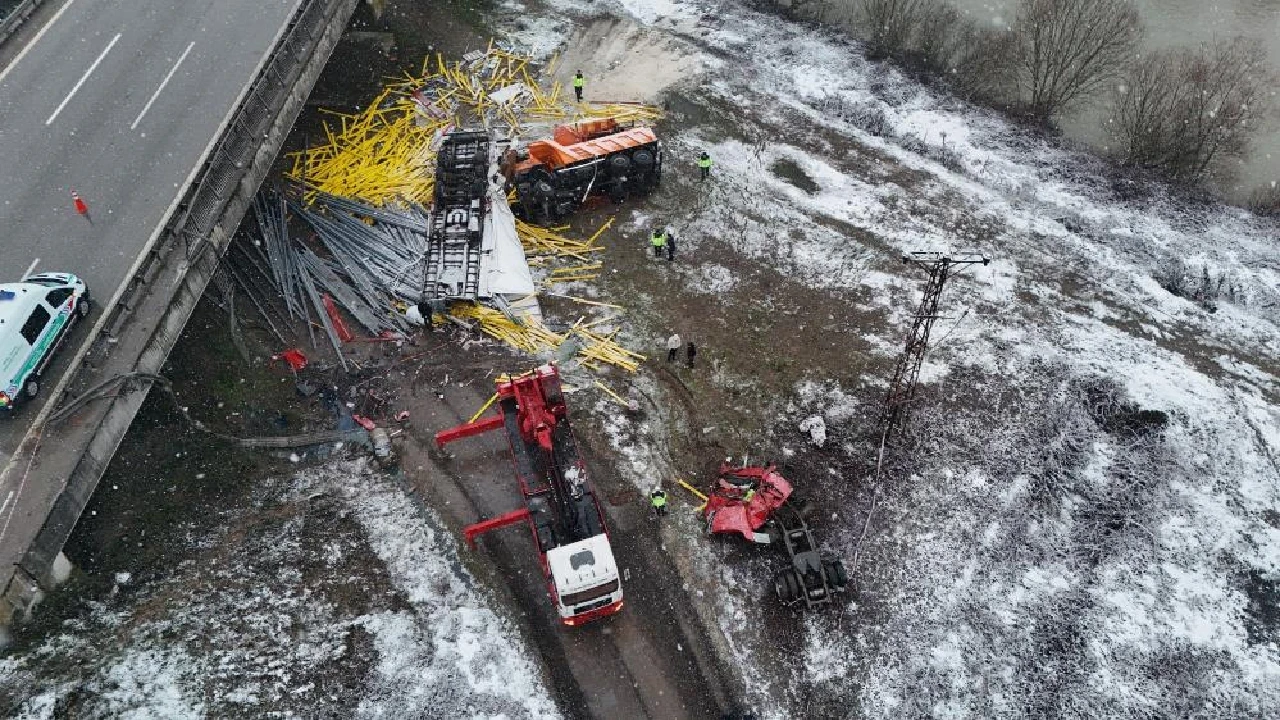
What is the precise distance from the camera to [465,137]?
3094 cm

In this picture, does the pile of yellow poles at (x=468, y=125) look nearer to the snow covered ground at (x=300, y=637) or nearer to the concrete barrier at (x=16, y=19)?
the snow covered ground at (x=300, y=637)

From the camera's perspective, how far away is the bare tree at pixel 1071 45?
117ft

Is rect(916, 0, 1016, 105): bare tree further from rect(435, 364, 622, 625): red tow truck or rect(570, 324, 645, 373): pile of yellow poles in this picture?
rect(435, 364, 622, 625): red tow truck

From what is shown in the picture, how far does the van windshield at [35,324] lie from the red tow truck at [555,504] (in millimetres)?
9431

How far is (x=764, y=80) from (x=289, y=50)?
71.4 ft

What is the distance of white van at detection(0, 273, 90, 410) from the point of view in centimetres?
1784

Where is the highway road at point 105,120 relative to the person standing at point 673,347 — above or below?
above

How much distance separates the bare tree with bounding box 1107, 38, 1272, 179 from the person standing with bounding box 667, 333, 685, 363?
23400mm

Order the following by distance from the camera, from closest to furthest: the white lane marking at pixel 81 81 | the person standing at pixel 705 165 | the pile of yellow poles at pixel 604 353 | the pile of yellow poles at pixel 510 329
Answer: the white lane marking at pixel 81 81 < the pile of yellow poles at pixel 604 353 < the pile of yellow poles at pixel 510 329 < the person standing at pixel 705 165

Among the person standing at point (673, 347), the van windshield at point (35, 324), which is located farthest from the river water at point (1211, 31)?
the van windshield at point (35, 324)

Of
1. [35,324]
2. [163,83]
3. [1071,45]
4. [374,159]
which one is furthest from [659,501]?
[1071,45]

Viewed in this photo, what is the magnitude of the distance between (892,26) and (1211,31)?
50.9 ft

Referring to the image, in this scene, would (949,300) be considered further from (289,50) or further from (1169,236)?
(289,50)

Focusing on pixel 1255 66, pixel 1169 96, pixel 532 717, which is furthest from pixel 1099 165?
pixel 532 717
